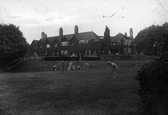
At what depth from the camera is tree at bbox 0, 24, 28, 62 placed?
34625mm

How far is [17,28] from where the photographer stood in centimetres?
3891

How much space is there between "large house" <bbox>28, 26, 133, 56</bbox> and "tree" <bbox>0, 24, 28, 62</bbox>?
2525cm

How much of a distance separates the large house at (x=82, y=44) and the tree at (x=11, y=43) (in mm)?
25253

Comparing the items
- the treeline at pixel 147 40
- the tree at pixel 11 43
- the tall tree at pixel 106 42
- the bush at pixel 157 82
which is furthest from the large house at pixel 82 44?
the bush at pixel 157 82

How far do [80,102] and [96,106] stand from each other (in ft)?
3.31

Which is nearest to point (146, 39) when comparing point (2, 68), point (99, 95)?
point (2, 68)

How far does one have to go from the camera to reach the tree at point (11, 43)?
114 ft

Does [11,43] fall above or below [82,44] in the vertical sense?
below

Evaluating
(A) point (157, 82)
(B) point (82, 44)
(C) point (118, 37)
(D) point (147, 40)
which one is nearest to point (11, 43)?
(B) point (82, 44)

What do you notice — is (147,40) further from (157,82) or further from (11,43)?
(157,82)

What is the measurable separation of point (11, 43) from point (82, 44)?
28925 mm

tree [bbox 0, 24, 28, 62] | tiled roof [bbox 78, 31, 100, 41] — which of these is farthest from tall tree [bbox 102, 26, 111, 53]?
tree [bbox 0, 24, 28, 62]

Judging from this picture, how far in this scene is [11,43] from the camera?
35.7 m

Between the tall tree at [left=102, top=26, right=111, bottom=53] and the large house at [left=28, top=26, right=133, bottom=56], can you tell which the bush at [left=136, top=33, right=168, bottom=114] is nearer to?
the tall tree at [left=102, top=26, right=111, bottom=53]
